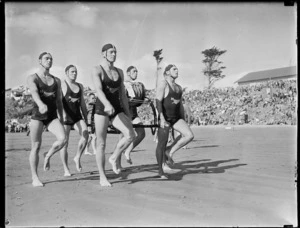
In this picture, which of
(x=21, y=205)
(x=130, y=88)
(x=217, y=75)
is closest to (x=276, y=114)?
(x=217, y=75)

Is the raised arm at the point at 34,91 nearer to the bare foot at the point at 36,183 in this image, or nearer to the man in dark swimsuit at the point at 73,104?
the bare foot at the point at 36,183

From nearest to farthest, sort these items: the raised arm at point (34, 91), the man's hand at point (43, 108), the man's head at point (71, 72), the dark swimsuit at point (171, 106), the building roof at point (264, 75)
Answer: the man's hand at point (43, 108) < the raised arm at point (34, 91) < the dark swimsuit at point (171, 106) < the man's head at point (71, 72) < the building roof at point (264, 75)

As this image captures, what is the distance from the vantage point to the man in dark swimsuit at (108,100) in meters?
5.12

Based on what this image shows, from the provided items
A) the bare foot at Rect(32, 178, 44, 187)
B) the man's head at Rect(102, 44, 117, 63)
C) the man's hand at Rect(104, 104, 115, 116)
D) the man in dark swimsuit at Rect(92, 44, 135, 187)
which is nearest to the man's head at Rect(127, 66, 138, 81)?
the man in dark swimsuit at Rect(92, 44, 135, 187)

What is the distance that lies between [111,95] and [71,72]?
60.7 inches

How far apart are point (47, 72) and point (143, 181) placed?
215 centimetres

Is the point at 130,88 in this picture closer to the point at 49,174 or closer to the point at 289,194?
the point at 49,174

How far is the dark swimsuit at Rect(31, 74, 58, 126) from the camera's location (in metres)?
5.14

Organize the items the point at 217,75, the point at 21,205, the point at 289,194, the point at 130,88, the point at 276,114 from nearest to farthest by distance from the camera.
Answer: the point at 21,205
the point at 289,194
the point at 130,88
the point at 276,114
the point at 217,75

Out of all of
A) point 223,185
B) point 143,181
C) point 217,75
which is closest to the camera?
point 223,185

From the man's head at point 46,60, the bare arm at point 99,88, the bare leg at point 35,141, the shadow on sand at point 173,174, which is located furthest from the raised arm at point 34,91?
the shadow on sand at point 173,174

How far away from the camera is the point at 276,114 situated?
116ft
